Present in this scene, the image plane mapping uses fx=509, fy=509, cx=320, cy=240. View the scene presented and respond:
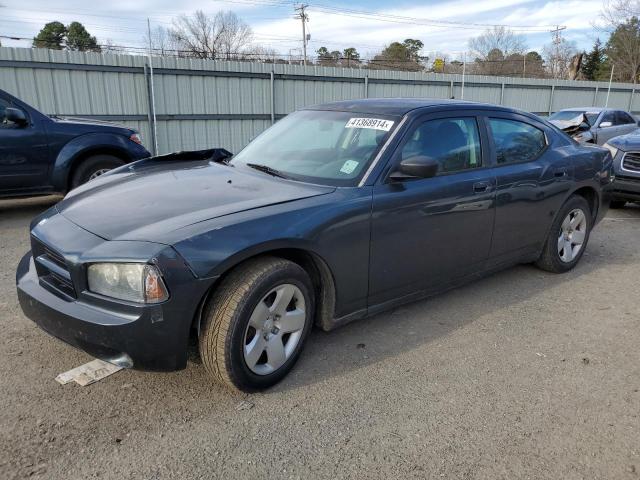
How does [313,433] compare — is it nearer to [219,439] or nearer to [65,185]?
[219,439]

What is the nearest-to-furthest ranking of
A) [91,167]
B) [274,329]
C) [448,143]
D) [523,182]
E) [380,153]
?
[274,329] → [380,153] → [448,143] → [523,182] → [91,167]

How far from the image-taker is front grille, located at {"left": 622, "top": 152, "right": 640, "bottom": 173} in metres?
7.47

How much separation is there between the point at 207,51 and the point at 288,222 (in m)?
50.5

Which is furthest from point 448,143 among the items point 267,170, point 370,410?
point 370,410

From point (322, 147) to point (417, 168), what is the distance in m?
0.79

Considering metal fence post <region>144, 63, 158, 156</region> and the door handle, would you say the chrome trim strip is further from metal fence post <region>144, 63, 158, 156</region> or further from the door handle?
metal fence post <region>144, 63, 158, 156</region>

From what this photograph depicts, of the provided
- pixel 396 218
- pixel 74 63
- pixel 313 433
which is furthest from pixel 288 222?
pixel 74 63

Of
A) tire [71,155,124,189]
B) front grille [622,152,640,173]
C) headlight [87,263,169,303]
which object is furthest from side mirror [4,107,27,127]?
front grille [622,152,640,173]

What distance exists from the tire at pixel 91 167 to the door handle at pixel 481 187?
17.2ft

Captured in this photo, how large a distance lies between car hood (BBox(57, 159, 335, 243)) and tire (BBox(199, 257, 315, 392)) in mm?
397

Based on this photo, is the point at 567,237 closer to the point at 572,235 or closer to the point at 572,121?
the point at 572,235

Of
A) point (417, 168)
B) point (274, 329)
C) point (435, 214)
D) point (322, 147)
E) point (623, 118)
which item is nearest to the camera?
point (274, 329)

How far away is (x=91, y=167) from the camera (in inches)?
275

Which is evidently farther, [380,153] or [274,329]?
[380,153]
